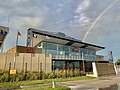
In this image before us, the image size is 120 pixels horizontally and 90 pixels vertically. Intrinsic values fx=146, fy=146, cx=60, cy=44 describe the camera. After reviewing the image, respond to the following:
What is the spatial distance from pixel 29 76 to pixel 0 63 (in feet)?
18.5

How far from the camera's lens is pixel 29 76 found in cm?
2381

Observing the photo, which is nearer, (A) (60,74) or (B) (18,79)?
(B) (18,79)

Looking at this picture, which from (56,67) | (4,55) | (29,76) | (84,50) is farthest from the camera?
(84,50)

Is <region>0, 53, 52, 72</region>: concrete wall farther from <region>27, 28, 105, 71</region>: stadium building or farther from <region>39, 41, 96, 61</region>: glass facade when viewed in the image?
<region>39, 41, 96, 61</region>: glass facade

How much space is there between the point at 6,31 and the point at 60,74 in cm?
1295

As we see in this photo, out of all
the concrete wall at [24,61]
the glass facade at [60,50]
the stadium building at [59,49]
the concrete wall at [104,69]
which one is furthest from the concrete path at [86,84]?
the glass facade at [60,50]

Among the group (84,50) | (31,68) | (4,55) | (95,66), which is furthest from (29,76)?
(84,50)

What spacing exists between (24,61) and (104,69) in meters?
20.9

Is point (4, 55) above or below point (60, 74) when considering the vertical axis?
above

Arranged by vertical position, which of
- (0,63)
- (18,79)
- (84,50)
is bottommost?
(18,79)

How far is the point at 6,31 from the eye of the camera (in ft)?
87.2

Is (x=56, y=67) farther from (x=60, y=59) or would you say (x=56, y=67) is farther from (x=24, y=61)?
(x=24, y=61)

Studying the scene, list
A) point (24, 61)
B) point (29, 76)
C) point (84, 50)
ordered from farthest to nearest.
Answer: point (84, 50) → point (24, 61) → point (29, 76)

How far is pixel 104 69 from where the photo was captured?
37.4 m
